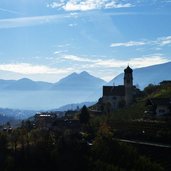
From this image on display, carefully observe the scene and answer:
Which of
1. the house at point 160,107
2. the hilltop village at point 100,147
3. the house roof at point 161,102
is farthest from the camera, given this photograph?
the house roof at point 161,102

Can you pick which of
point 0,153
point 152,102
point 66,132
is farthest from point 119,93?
point 0,153

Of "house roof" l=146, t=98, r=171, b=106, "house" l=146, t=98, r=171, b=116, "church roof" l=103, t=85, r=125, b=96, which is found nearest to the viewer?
"house" l=146, t=98, r=171, b=116

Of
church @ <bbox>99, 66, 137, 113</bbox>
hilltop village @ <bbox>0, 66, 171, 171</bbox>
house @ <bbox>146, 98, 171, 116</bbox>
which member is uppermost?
church @ <bbox>99, 66, 137, 113</bbox>

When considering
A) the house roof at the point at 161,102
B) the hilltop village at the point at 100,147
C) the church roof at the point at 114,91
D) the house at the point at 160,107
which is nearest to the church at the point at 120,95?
the church roof at the point at 114,91

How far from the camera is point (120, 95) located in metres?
85.4

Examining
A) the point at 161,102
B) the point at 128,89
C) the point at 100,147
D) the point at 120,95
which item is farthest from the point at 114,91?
the point at 100,147

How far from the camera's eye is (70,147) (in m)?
50.3

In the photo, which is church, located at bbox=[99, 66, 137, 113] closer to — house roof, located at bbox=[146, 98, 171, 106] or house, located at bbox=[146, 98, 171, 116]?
house roof, located at bbox=[146, 98, 171, 106]

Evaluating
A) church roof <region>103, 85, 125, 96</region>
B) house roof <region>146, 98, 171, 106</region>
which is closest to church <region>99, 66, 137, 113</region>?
church roof <region>103, 85, 125, 96</region>

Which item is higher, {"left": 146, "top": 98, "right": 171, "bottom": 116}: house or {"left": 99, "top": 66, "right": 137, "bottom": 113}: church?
{"left": 99, "top": 66, "right": 137, "bottom": 113}: church

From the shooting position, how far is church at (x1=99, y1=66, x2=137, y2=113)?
83662 mm

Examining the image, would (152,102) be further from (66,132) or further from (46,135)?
(46,135)

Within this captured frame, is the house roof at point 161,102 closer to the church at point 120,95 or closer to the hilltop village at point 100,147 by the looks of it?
the hilltop village at point 100,147

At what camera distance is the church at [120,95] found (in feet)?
274
